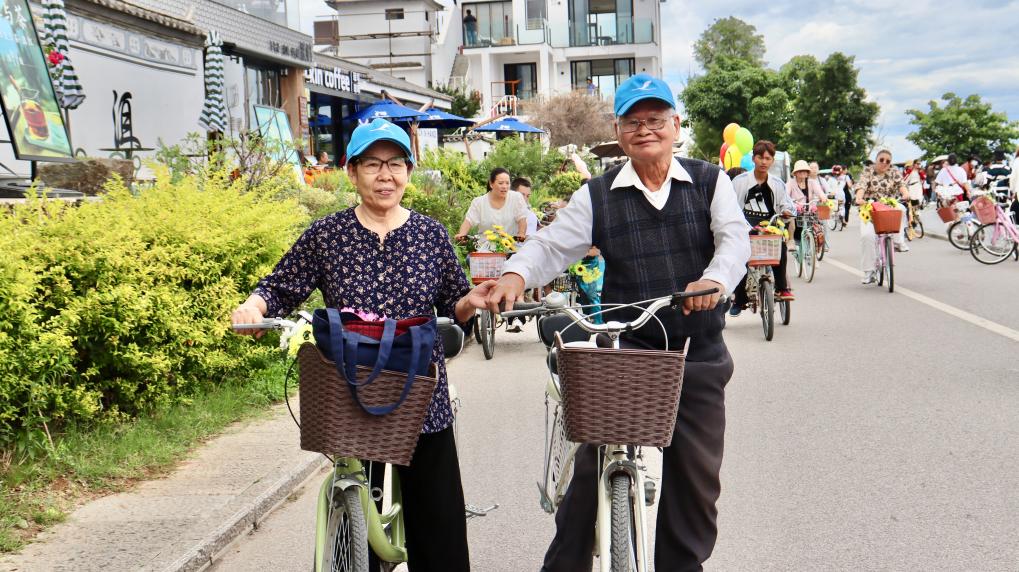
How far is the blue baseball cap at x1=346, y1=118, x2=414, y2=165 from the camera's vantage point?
369cm

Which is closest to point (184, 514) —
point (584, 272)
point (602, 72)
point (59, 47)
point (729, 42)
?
point (584, 272)

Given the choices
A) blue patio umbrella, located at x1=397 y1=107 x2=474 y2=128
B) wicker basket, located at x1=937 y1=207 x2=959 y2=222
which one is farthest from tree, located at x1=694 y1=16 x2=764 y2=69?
wicker basket, located at x1=937 y1=207 x2=959 y2=222

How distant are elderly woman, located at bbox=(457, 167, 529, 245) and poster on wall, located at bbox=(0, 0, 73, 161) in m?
4.48

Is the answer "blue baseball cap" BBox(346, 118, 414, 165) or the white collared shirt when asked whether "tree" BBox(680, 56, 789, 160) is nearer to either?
the white collared shirt

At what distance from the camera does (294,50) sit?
83.6ft

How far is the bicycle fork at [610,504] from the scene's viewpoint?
133 inches

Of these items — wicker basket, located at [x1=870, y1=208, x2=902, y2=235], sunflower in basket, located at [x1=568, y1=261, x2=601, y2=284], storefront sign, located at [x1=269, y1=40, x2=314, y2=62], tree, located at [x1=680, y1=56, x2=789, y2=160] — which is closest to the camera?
sunflower in basket, located at [x1=568, y1=261, x2=601, y2=284]

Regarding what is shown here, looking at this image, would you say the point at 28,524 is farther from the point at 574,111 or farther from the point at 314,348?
the point at 574,111

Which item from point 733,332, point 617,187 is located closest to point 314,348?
point 617,187

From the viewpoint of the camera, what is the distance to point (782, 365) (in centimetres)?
984

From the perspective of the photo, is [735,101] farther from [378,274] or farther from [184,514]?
[378,274]

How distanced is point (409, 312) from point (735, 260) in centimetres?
111

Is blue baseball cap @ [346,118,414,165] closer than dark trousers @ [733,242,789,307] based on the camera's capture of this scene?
Yes

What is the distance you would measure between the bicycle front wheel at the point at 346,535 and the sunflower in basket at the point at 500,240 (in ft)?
24.0
